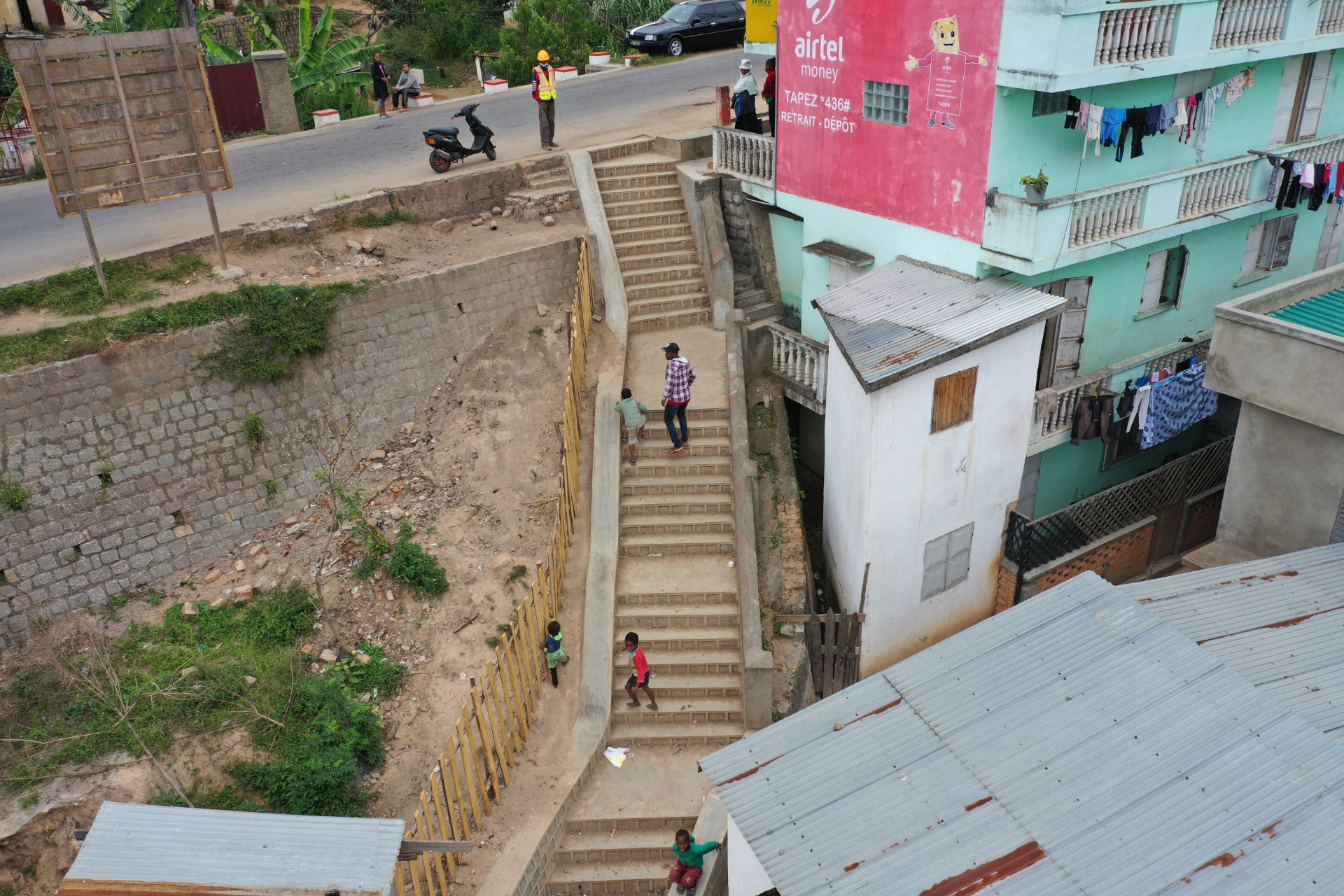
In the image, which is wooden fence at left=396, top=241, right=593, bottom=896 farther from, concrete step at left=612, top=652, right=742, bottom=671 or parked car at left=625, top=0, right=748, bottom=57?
parked car at left=625, top=0, right=748, bottom=57

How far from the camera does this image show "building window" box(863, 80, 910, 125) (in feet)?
46.6

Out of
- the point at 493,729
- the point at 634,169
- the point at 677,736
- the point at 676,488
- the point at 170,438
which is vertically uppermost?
the point at 634,169

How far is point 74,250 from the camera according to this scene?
615 inches

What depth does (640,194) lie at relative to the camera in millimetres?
18734

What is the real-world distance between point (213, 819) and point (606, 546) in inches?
279

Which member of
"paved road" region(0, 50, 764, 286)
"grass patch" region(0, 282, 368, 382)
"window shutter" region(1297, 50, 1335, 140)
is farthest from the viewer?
"paved road" region(0, 50, 764, 286)

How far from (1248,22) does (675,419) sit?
992 centimetres

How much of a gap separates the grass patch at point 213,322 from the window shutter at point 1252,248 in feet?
48.3

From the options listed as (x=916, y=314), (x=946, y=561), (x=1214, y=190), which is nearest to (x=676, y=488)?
(x=946, y=561)

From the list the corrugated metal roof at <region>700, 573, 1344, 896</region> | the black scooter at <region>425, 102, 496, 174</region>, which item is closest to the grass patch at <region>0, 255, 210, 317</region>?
the black scooter at <region>425, 102, 496, 174</region>

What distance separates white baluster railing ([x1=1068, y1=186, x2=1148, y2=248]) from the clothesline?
0.65 m

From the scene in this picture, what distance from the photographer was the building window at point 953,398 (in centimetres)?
1292

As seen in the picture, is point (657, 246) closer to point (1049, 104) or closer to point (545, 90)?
point (545, 90)

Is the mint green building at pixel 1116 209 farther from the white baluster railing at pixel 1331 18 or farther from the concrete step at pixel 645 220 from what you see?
the concrete step at pixel 645 220
